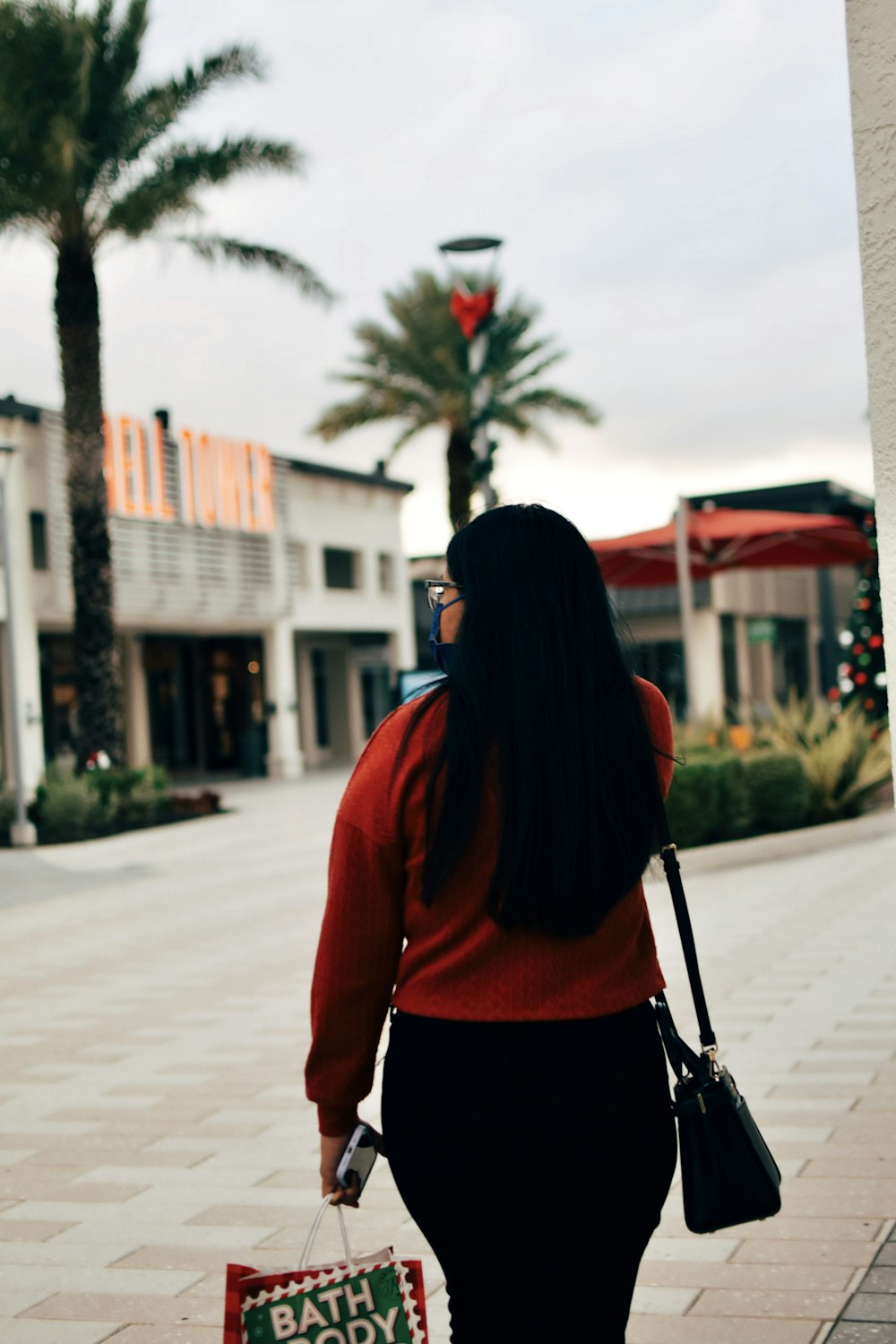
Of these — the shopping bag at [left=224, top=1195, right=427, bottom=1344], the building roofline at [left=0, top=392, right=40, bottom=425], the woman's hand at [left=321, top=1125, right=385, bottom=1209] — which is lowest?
the shopping bag at [left=224, top=1195, right=427, bottom=1344]

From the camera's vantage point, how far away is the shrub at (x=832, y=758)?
1467 cm

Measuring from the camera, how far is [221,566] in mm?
32625

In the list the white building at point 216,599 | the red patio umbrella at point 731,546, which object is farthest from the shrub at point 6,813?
the red patio umbrella at point 731,546

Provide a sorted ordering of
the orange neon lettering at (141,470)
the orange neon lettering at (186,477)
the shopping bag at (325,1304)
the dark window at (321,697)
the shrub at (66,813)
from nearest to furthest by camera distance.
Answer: the shopping bag at (325,1304)
the shrub at (66,813)
the orange neon lettering at (141,470)
the orange neon lettering at (186,477)
the dark window at (321,697)

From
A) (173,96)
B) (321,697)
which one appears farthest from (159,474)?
(321,697)

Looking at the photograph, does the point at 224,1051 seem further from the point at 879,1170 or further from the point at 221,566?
the point at 221,566

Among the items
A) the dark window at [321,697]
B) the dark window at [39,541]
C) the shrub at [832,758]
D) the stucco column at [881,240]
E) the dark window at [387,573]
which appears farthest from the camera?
the dark window at [387,573]

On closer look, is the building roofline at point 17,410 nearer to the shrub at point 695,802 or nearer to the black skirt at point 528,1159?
the shrub at point 695,802

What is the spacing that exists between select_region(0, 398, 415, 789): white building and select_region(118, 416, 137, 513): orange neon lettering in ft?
0.11

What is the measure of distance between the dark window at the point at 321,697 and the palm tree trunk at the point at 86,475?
19719 mm

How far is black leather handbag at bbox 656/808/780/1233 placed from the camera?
2264mm

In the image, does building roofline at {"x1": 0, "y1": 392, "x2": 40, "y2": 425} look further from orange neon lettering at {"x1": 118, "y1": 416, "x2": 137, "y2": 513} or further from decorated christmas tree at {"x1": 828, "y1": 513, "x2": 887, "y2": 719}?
decorated christmas tree at {"x1": 828, "y1": 513, "x2": 887, "y2": 719}

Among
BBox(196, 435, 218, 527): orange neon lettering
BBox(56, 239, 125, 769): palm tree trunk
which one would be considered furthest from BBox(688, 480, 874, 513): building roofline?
BBox(56, 239, 125, 769): palm tree trunk

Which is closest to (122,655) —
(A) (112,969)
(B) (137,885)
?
(B) (137,885)
